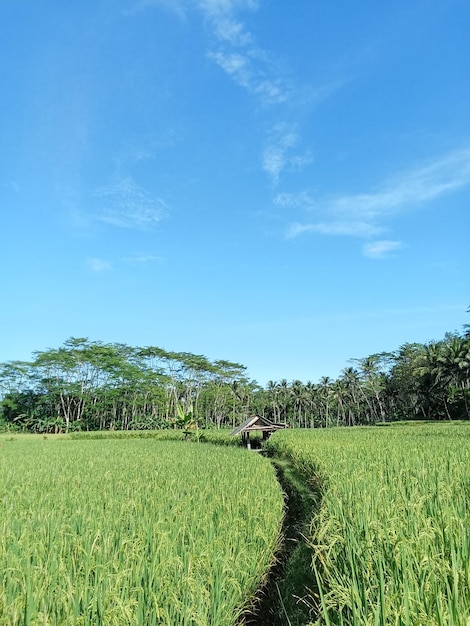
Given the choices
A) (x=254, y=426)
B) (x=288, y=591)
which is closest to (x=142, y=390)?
(x=254, y=426)

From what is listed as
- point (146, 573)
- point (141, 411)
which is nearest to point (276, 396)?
point (141, 411)

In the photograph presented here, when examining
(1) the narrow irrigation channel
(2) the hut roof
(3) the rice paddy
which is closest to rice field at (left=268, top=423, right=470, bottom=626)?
(3) the rice paddy

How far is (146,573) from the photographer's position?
334 cm

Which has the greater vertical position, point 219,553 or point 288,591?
point 219,553

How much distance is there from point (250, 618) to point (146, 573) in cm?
246

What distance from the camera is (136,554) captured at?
11.4 ft

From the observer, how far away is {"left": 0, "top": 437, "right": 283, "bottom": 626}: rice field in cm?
279

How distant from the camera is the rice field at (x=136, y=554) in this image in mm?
2787

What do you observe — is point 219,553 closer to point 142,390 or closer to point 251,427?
point 251,427

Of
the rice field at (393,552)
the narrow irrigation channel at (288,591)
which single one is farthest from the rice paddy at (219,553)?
the narrow irrigation channel at (288,591)

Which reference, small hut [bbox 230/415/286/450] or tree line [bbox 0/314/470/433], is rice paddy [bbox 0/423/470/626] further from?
tree line [bbox 0/314/470/433]

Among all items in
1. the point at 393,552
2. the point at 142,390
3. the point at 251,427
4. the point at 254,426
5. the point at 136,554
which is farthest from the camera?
the point at 142,390

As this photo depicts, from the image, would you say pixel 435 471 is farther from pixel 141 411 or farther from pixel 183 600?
pixel 141 411

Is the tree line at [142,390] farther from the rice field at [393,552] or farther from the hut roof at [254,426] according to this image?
the rice field at [393,552]
